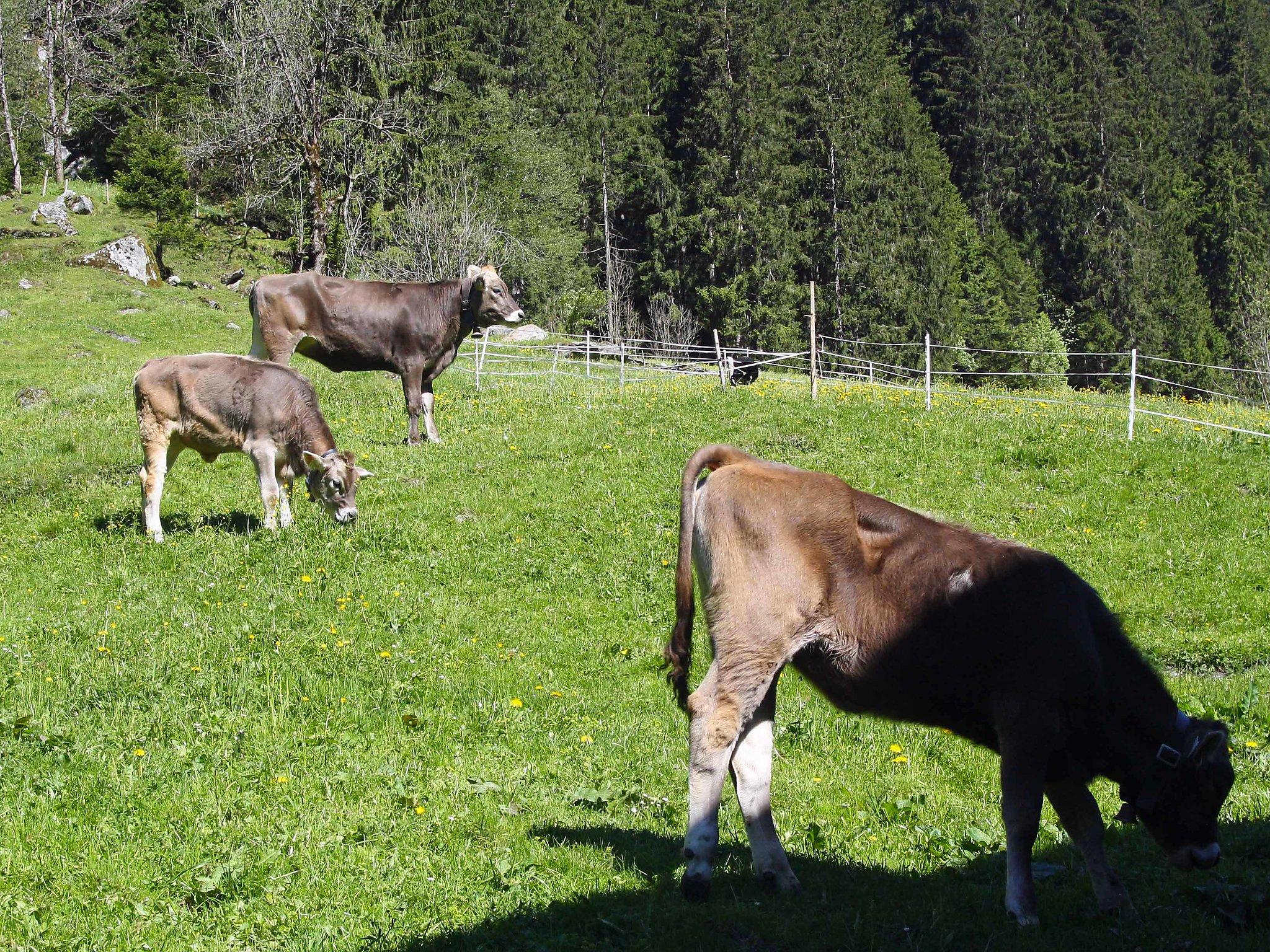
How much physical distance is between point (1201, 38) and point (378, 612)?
87456 mm

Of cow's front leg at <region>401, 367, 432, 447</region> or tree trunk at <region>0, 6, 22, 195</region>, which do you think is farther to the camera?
tree trunk at <region>0, 6, 22, 195</region>

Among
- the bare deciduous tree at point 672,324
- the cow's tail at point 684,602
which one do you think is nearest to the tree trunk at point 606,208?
the bare deciduous tree at point 672,324

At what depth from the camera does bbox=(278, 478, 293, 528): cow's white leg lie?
1302 cm

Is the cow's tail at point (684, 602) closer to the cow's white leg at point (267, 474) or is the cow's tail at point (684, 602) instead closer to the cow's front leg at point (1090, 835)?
the cow's front leg at point (1090, 835)

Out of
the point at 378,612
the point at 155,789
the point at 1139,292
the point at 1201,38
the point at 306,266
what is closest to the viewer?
the point at 155,789

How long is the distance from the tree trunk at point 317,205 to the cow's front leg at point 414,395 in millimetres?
21962

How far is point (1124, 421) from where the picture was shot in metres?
19.2

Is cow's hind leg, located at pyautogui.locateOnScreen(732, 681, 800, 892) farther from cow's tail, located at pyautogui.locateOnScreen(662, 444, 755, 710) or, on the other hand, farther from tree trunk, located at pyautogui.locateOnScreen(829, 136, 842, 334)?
tree trunk, located at pyautogui.locateOnScreen(829, 136, 842, 334)

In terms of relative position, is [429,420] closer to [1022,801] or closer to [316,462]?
[316,462]

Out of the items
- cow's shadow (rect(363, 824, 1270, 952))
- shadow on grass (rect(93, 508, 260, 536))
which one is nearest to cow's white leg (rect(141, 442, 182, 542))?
shadow on grass (rect(93, 508, 260, 536))

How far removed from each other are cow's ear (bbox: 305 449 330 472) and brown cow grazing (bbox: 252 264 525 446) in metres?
4.23

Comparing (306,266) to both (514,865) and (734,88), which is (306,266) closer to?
(734,88)

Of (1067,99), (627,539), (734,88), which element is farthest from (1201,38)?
(627,539)

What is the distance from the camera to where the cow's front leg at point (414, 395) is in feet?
59.8
